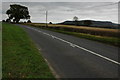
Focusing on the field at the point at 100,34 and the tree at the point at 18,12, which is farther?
the tree at the point at 18,12

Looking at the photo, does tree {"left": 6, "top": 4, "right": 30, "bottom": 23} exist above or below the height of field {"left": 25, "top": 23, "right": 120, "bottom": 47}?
→ above

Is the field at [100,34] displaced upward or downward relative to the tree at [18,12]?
downward

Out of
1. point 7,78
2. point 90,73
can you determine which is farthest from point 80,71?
point 7,78

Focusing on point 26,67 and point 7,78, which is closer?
point 7,78

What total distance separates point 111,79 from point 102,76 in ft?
1.29

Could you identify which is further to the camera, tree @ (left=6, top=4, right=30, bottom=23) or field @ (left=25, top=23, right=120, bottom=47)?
tree @ (left=6, top=4, right=30, bottom=23)

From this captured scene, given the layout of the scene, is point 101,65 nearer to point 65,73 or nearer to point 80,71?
point 80,71

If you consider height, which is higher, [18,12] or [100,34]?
[18,12]

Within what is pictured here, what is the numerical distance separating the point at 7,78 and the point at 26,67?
151 centimetres

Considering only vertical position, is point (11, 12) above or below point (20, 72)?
above

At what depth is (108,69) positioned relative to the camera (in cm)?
775

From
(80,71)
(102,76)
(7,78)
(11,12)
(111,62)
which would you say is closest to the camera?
(7,78)

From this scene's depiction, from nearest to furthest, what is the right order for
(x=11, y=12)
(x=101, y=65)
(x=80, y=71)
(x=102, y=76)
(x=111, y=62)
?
1. (x=102, y=76)
2. (x=80, y=71)
3. (x=101, y=65)
4. (x=111, y=62)
5. (x=11, y=12)

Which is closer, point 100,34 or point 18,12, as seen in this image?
point 100,34
